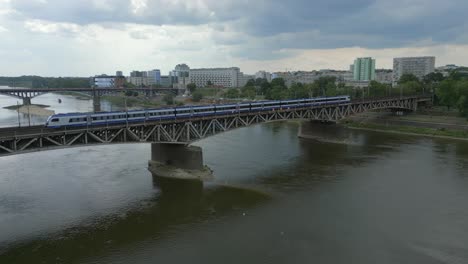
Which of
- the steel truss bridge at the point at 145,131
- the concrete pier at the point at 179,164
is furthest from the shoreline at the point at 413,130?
the concrete pier at the point at 179,164

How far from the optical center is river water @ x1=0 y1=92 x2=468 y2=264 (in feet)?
80.2

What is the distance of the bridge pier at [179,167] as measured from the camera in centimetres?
3966

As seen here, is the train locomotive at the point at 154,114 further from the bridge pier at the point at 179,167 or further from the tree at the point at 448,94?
the tree at the point at 448,94

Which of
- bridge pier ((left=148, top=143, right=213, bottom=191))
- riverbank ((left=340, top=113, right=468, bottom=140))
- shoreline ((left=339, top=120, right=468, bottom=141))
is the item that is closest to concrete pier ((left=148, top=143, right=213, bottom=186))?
bridge pier ((left=148, top=143, right=213, bottom=191))

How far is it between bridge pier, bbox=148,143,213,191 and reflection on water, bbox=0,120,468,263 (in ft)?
5.18

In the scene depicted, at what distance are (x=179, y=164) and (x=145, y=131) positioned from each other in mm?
6291

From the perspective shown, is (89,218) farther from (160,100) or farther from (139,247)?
(160,100)

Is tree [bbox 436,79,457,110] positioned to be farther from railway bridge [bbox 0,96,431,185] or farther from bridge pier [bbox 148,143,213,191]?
bridge pier [bbox 148,143,213,191]

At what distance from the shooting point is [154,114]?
3975 cm

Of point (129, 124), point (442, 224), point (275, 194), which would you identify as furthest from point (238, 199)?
point (442, 224)

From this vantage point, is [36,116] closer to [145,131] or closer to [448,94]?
[145,131]

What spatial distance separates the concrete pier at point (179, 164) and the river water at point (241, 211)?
61.0 inches

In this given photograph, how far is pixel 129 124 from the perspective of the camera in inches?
1390

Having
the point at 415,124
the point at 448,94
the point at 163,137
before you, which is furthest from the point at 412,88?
the point at 163,137
